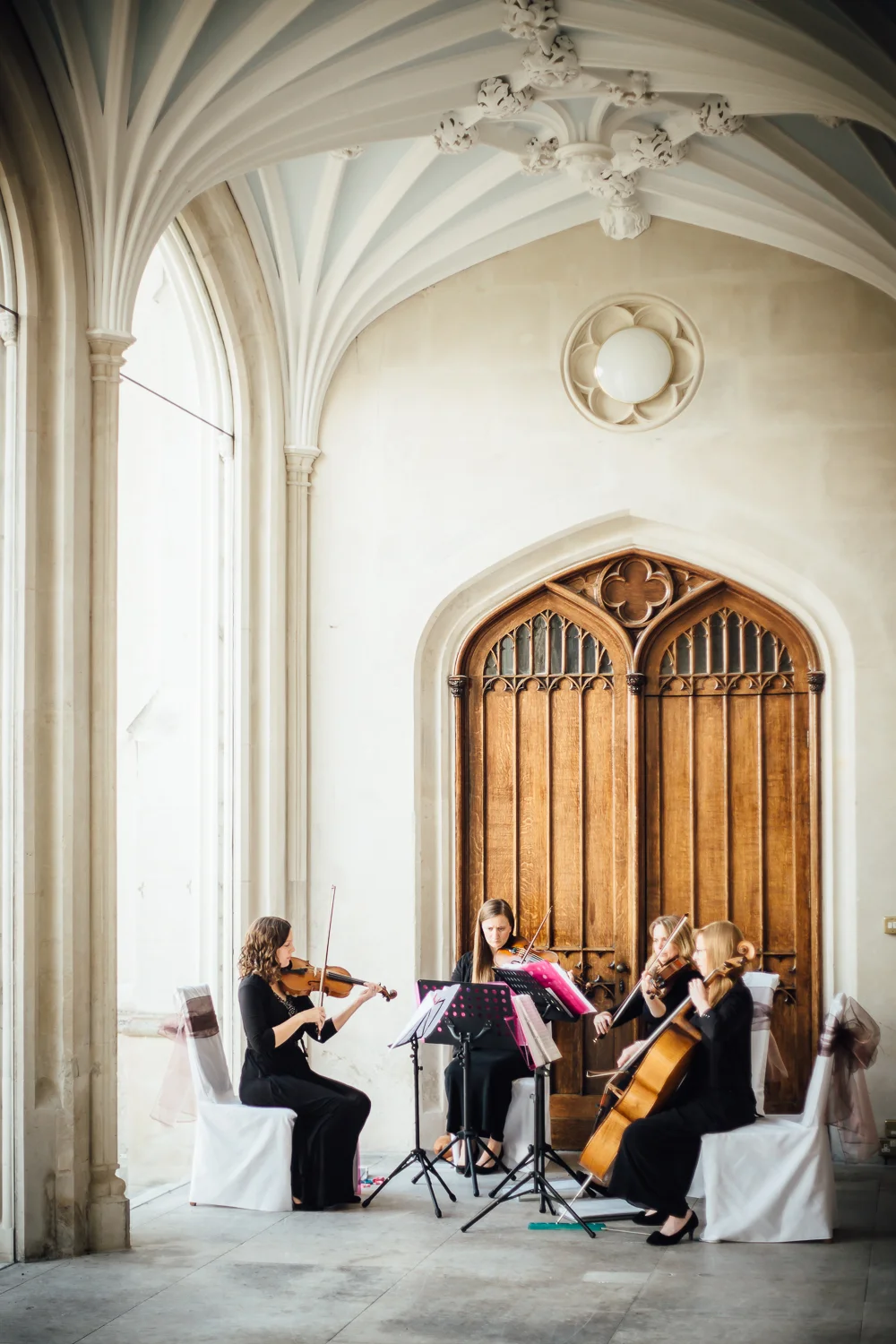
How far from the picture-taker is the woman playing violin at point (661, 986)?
690 centimetres

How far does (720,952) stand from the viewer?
6.40 meters

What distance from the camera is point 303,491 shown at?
851 cm

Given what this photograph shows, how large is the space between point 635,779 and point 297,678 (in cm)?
204

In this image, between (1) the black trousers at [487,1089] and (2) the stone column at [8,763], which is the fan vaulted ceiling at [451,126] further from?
(1) the black trousers at [487,1089]

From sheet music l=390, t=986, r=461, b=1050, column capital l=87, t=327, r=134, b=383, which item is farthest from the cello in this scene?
column capital l=87, t=327, r=134, b=383

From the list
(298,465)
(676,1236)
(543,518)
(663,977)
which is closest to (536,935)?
(663,977)

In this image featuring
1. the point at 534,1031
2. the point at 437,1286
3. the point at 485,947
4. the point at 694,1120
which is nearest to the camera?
the point at 437,1286

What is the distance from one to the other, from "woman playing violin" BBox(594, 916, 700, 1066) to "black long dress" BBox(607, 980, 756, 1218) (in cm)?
51

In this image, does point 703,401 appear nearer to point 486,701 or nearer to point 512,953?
point 486,701

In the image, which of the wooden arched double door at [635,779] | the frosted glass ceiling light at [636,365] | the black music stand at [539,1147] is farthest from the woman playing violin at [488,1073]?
the frosted glass ceiling light at [636,365]

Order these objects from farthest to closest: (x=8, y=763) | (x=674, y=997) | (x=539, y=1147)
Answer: (x=674, y=997)
(x=539, y=1147)
(x=8, y=763)

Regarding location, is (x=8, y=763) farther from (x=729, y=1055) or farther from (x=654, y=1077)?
(x=729, y=1055)

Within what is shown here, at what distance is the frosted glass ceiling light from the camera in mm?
8094

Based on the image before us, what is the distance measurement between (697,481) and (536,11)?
287cm
